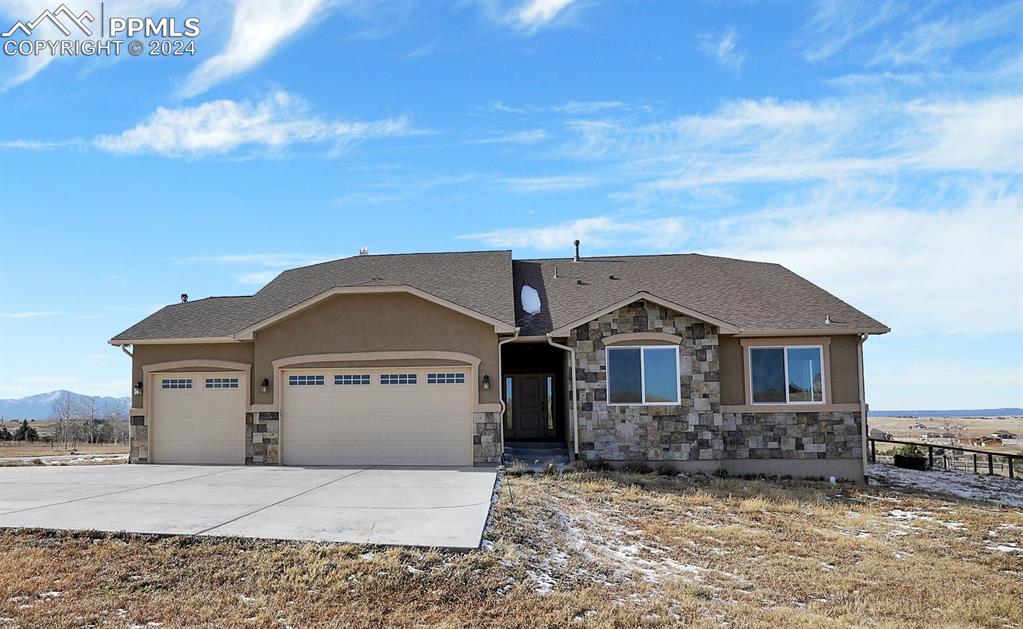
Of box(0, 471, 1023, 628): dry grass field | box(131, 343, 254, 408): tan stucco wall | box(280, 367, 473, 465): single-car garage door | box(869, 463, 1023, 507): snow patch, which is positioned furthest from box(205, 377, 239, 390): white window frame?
box(869, 463, 1023, 507): snow patch

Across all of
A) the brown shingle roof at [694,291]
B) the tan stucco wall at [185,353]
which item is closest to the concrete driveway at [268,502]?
the tan stucco wall at [185,353]

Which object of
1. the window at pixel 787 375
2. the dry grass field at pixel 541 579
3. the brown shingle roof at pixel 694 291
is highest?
the brown shingle roof at pixel 694 291

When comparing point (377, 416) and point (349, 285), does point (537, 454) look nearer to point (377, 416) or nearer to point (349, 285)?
point (377, 416)

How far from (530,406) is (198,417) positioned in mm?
8470

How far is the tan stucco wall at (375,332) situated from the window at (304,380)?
0.48 metres

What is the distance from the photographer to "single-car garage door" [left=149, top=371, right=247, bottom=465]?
1719 cm

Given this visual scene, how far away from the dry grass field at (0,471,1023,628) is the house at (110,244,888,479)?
4895mm

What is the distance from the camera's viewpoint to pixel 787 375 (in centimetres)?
1647

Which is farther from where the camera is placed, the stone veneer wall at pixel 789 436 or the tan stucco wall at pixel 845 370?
the tan stucco wall at pixel 845 370

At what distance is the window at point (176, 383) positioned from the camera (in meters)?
17.6

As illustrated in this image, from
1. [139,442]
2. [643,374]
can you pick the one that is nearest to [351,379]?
[139,442]

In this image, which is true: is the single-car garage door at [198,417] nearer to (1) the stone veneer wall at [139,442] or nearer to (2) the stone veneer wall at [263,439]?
(1) the stone veneer wall at [139,442]

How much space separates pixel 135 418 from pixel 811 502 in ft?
49.1

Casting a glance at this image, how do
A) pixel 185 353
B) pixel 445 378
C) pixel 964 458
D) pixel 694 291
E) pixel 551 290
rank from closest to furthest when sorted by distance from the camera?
pixel 445 378
pixel 185 353
pixel 694 291
pixel 551 290
pixel 964 458
